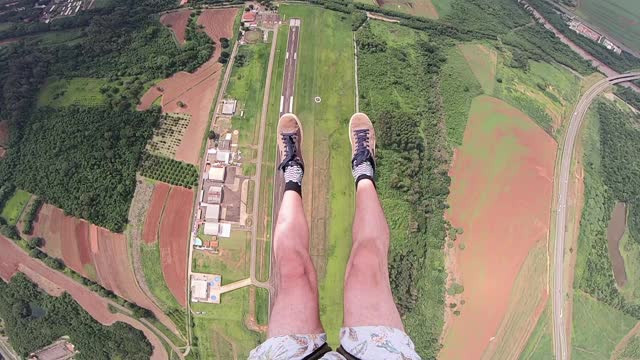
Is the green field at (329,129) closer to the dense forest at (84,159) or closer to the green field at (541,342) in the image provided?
the dense forest at (84,159)

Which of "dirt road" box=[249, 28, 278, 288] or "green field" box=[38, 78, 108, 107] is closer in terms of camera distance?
"dirt road" box=[249, 28, 278, 288]

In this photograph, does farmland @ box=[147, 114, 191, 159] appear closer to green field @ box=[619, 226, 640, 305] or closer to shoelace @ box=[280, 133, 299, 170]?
shoelace @ box=[280, 133, 299, 170]

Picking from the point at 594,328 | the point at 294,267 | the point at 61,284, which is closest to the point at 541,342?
the point at 594,328

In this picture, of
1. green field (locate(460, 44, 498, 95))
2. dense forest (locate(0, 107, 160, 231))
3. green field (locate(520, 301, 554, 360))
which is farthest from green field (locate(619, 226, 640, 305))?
dense forest (locate(0, 107, 160, 231))

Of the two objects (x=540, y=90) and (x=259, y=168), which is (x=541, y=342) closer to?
(x=540, y=90)

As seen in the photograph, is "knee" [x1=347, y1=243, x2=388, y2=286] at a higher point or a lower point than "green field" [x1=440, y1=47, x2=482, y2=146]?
higher

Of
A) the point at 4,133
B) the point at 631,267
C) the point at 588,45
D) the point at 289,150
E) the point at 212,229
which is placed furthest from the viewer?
the point at 588,45

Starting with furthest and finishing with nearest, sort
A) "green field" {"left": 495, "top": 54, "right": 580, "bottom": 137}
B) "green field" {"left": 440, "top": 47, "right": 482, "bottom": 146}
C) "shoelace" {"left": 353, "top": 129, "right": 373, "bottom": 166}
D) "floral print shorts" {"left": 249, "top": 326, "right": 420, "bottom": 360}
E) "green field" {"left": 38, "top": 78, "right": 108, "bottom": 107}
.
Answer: "green field" {"left": 495, "top": 54, "right": 580, "bottom": 137} → "green field" {"left": 440, "top": 47, "right": 482, "bottom": 146} → "green field" {"left": 38, "top": 78, "right": 108, "bottom": 107} → "shoelace" {"left": 353, "top": 129, "right": 373, "bottom": 166} → "floral print shorts" {"left": 249, "top": 326, "right": 420, "bottom": 360}

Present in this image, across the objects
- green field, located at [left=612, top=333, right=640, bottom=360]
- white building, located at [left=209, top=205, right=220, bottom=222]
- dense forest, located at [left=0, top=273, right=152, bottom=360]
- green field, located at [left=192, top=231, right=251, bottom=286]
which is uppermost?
white building, located at [left=209, top=205, right=220, bottom=222]
